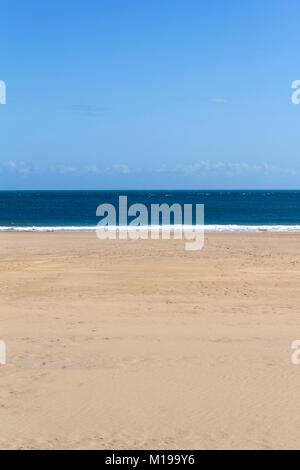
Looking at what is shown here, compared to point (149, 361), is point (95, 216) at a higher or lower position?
higher

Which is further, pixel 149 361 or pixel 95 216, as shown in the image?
pixel 95 216

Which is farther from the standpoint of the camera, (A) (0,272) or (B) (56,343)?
(A) (0,272)

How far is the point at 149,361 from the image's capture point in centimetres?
717

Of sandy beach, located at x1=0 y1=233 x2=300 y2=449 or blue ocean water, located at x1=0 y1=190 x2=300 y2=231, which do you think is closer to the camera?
sandy beach, located at x1=0 y1=233 x2=300 y2=449

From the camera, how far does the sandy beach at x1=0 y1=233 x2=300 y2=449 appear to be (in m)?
5.24

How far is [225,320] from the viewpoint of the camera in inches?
373

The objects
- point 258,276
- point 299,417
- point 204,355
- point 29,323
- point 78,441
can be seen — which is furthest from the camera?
point 258,276

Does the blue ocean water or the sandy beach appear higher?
the blue ocean water

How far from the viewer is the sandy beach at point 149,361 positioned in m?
5.24

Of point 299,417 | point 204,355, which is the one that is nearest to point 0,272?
point 204,355

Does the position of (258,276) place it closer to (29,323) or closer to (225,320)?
(225,320)

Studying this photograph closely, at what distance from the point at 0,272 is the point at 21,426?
10567 mm

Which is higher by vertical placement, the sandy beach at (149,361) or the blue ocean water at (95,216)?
the blue ocean water at (95,216)

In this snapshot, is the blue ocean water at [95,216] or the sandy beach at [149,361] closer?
the sandy beach at [149,361]
